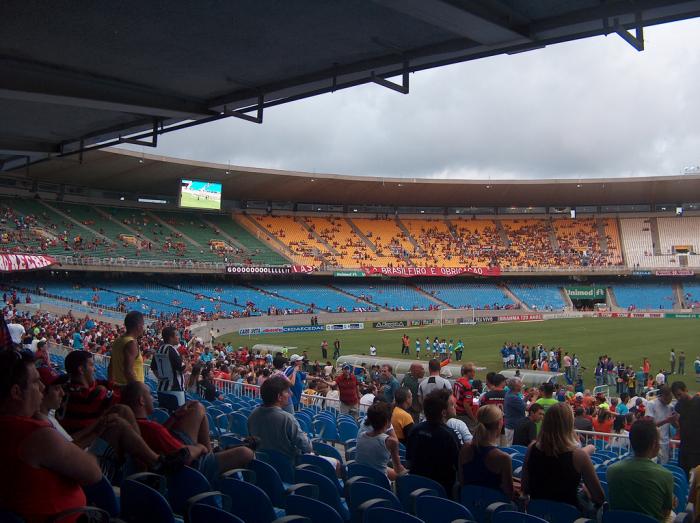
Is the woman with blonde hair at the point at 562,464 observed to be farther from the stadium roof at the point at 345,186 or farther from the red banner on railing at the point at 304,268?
the red banner on railing at the point at 304,268

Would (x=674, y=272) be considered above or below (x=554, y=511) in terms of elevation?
above

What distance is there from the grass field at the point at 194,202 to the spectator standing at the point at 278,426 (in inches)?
1907

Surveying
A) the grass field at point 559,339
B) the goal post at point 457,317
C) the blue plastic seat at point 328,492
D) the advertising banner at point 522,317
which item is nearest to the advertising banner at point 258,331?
the grass field at point 559,339

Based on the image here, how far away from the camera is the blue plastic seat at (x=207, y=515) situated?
3203mm

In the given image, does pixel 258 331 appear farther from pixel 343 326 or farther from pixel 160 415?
pixel 160 415

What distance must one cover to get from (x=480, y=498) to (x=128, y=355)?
3893 millimetres

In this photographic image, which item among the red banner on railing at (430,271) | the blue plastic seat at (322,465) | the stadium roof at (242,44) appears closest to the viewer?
the blue plastic seat at (322,465)

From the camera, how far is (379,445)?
17.2 feet

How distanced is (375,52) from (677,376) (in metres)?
23.0

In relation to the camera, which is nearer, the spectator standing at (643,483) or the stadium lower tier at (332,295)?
the spectator standing at (643,483)

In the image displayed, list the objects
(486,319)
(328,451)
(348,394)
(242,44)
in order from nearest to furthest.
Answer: (328,451) < (242,44) < (348,394) < (486,319)

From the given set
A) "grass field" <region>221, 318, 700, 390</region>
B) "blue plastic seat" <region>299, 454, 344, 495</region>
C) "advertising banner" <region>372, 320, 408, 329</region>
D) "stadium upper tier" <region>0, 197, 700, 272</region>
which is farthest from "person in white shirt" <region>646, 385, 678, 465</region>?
"stadium upper tier" <region>0, 197, 700, 272</region>

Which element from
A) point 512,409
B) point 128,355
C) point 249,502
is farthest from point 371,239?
point 249,502

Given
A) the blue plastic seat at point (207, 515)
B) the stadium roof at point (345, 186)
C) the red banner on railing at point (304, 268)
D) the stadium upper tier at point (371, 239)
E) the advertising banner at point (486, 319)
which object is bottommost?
the advertising banner at point (486, 319)
